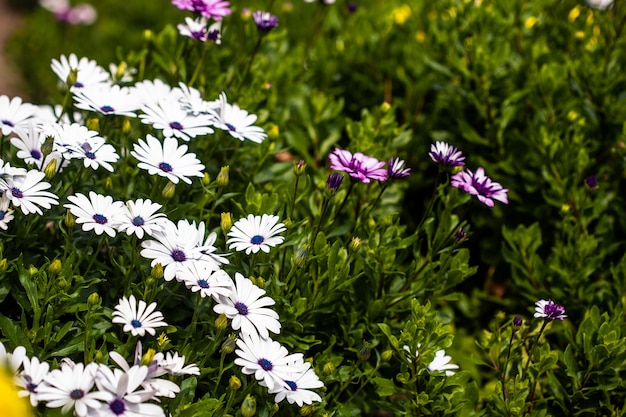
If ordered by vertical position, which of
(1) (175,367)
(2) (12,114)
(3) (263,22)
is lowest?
(1) (175,367)

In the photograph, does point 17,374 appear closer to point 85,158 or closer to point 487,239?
point 85,158

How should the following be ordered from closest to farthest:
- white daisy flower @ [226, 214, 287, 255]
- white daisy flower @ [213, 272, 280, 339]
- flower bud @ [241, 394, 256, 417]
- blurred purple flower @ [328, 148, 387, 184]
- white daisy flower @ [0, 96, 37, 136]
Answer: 1. flower bud @ [241, 394, 256, 417]
2. white daisy flower @ [213, 272, 280, 339]
3. white daisy flower @ [226, 214, 287, 255]
4. blurred purple flower @ [328, 148, 387, 184]
5. white daisy flower @ [0, 96, 37, 136]

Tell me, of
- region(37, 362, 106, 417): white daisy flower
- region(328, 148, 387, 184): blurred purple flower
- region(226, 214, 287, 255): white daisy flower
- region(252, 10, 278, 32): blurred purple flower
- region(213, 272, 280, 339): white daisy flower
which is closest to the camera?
region(37, 362, 106, 417): white daisy flower

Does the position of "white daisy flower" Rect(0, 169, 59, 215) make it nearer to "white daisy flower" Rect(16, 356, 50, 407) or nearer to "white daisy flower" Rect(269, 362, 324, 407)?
"white daisy flower" Rect(16, 356, 50, 407)

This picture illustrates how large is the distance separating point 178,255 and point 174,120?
0.45 meters

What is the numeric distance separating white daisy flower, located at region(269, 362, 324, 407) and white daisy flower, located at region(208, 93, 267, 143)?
0.67 metres

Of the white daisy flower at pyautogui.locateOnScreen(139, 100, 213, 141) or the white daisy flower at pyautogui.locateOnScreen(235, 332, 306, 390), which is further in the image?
the white daisy flower at pyautogui.locateOnScreen(139, 100, 213, 141)

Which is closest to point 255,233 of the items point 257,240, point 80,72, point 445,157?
point 257,240

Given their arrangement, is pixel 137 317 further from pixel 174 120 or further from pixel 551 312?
pixel 551 312

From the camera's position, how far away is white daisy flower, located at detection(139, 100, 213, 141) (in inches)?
74.4

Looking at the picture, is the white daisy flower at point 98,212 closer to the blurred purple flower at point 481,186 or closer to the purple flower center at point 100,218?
the purple flower center at point 100,218

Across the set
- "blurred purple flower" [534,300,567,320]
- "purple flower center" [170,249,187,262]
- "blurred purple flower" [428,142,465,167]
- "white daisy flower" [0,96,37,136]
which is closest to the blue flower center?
"white daisy flower" [0,96,37,136]

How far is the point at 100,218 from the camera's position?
1660 millimetres

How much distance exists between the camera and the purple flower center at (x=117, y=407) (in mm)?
1344
